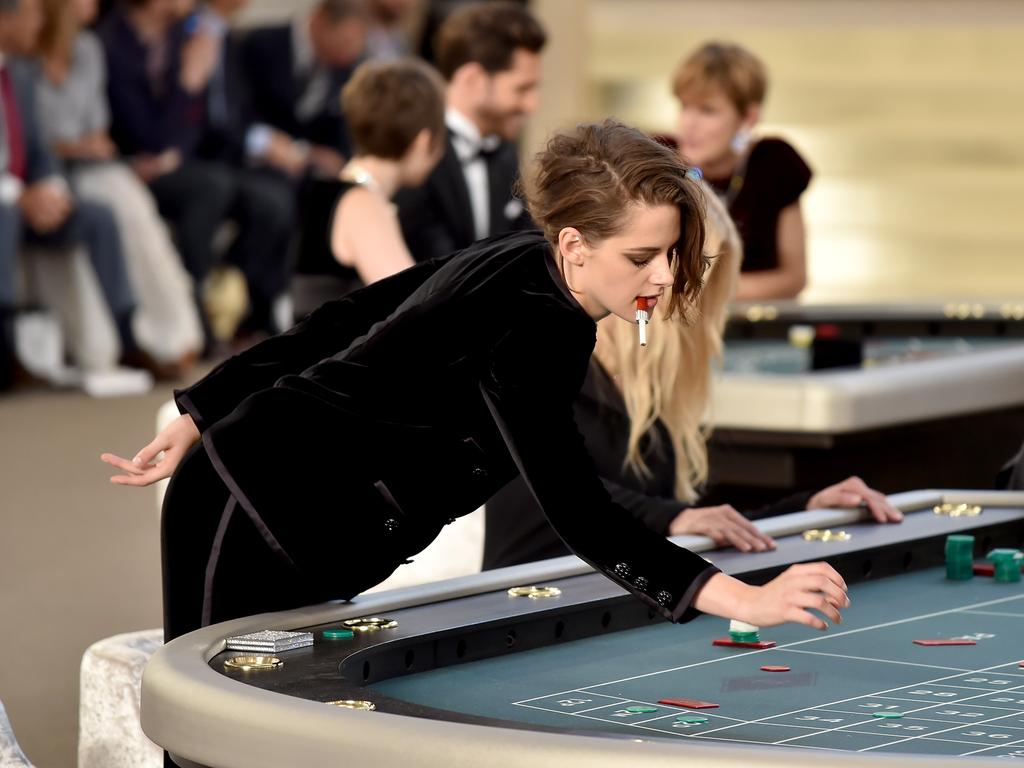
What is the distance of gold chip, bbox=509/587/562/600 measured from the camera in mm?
2402

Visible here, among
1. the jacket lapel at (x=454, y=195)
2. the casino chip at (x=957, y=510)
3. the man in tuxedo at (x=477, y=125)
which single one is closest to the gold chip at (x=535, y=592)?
the casino chip at (x=957, y=510)

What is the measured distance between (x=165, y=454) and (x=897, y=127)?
33.6 feet

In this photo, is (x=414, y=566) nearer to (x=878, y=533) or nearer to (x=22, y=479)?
(x=878, y=533)

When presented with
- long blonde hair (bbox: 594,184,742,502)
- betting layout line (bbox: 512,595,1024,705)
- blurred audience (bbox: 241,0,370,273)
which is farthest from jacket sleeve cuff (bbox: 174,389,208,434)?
blurred audience (bbox: 241,0,370,273)

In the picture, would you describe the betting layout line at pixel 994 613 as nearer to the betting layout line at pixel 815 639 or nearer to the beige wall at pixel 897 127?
the betting layout line at pixel 815 639

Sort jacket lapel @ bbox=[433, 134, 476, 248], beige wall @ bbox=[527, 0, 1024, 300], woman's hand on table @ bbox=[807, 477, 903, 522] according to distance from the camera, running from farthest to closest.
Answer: beige wall @ bbox=[527, 0, 1024, 300] → jacket lapel @ bbox=[433, 134, 476, 248] → woman's hand on table @ bbox=[807, 477, 903, 522]

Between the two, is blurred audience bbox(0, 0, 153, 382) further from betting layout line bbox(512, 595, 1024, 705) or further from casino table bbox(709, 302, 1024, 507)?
betting layout line bbox(512, 595, 1024, 705)

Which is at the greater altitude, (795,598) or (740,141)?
(740,141)

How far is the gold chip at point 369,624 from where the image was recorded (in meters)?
2.20

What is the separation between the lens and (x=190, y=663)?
199 centimetres

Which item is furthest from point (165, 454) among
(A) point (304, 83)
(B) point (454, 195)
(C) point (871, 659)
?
(A) point (304, 83)

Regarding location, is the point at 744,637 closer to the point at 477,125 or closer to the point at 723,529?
the point at 723,529

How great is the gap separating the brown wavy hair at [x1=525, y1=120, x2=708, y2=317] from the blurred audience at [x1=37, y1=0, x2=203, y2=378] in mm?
6505

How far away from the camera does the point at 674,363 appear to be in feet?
10.5
